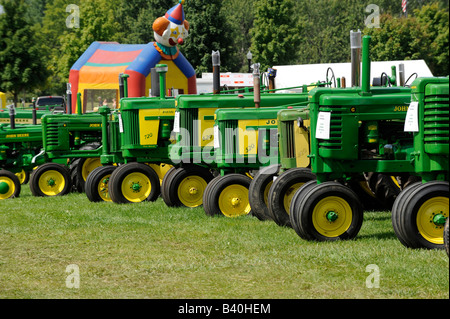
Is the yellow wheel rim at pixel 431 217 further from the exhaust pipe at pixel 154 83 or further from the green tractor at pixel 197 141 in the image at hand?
the exhaust pipe at pixel 154 83

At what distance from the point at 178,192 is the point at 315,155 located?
3.74m

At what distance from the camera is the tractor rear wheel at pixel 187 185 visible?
1113cm

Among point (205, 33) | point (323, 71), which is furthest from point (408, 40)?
point (323, 71)

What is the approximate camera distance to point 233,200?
9961mm

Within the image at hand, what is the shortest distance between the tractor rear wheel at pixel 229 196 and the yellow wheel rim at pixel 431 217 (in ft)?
10.8

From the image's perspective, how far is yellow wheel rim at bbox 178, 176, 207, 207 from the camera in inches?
440

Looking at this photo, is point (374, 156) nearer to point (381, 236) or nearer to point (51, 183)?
point (381, 236)

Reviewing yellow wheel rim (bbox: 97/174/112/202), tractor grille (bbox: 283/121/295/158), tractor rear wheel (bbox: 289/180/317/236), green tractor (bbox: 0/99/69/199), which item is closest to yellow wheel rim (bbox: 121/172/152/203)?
yellow wheel rim (bbox: 97/174/112/202)

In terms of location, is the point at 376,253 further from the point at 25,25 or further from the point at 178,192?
the point at 25,25

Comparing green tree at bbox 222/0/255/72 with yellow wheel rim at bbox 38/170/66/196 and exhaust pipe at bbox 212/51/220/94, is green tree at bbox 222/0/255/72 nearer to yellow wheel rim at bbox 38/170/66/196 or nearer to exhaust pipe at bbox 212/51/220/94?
yellow wheel rim at bbox 38/170/66/196

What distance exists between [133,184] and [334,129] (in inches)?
204

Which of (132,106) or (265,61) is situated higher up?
(265,61)

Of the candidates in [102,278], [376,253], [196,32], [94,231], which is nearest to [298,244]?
[376,253]
